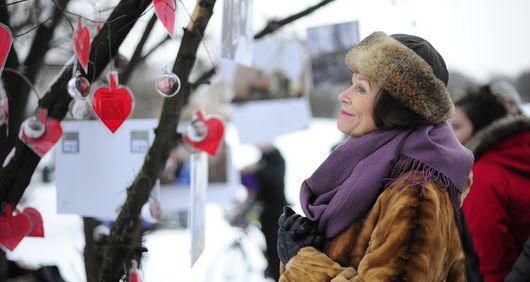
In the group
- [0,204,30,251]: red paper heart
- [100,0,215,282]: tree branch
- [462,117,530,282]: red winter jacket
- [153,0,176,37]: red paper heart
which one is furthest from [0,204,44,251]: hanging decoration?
[462,117,530,282]: red winter jacket

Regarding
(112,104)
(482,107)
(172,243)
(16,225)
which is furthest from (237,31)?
(172,243)

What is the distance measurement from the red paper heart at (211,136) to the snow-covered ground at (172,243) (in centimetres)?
156

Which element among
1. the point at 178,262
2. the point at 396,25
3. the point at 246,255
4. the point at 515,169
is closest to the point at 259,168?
the point at 246,255

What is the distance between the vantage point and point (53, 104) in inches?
95.4

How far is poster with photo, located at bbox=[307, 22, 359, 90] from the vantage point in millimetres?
3966

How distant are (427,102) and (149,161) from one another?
1123 millimetres

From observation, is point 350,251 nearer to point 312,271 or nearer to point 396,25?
point 312,271

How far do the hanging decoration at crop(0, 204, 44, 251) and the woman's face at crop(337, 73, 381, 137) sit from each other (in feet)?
4.57

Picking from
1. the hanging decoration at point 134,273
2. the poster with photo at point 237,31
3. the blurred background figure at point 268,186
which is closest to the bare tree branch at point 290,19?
the poster with photo at point 237,31

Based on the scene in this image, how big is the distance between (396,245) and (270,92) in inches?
171

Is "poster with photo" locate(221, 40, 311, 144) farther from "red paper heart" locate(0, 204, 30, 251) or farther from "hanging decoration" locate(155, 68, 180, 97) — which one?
"hanging decoration" locate(155, 68, 180, 97)

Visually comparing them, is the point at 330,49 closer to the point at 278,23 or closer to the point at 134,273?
the point at 278,23

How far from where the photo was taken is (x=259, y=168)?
5727 mm

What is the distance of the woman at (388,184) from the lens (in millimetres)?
1649
